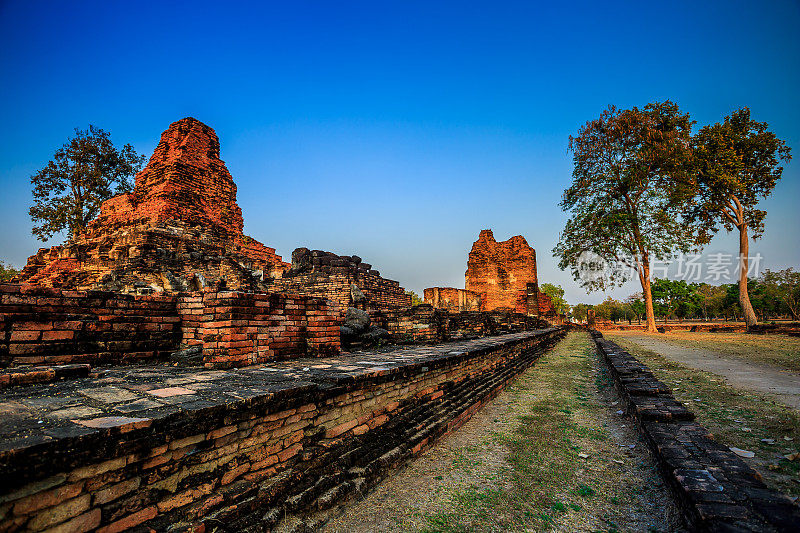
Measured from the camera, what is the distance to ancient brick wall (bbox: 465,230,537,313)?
2042 centimetres

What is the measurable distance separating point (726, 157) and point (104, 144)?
34.2m

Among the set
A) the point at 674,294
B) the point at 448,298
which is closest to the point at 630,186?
the point at 448,298

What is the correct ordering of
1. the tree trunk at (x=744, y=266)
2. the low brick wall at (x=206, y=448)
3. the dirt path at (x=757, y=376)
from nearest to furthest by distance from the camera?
the low brick wall at (x=206, y=448) → the dirt path at (x=757, y=376) → the tree trunk at (x=744, y=266)

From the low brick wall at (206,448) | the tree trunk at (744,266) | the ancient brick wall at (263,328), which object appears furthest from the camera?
the tree trunk at (744,266)

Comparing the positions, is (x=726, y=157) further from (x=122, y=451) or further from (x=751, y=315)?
(x=122, y=451)

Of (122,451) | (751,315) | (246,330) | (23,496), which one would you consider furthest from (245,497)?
(751,315)

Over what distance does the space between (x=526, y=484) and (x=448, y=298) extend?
15059mm

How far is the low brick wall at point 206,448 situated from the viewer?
1094mm

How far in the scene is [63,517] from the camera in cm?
109

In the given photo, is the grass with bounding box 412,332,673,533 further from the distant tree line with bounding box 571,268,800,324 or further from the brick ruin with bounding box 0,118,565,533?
the distant tree line with bounding box 571,268,800,324

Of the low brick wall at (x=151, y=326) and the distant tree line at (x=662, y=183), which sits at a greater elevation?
the distant tree line at (x=662, y=183)

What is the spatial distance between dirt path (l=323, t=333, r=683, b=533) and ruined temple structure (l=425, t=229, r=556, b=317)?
16.1 m

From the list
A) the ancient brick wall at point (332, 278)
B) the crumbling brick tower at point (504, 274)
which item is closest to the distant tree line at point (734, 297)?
the crumbling brick tower at point (504, 274)

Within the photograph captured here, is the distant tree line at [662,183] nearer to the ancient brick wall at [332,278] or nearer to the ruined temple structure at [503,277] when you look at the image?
the ruined temple structure at [503,277]
